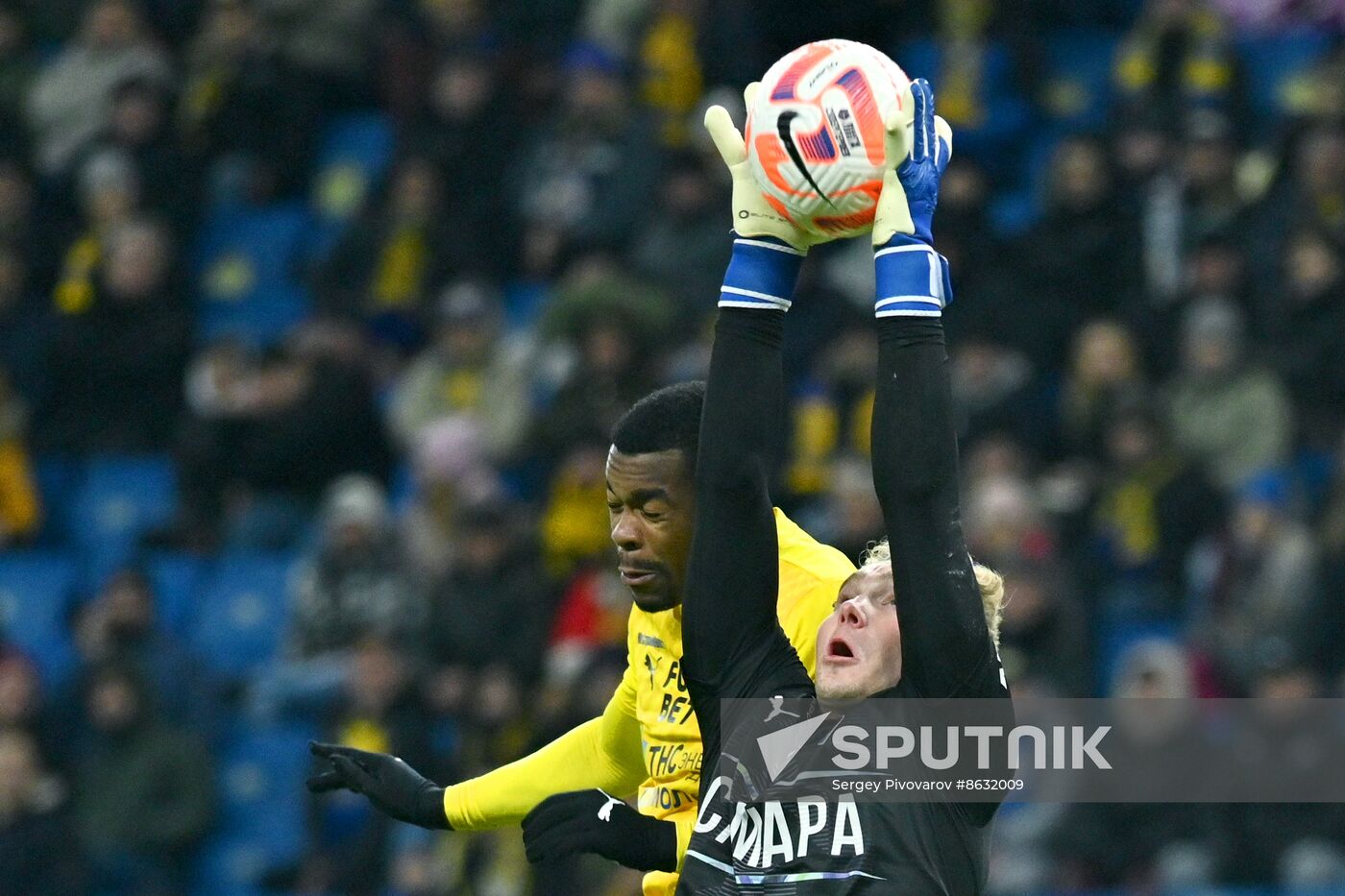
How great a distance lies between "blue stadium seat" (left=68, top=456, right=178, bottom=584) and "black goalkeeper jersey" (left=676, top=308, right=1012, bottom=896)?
7.30 m

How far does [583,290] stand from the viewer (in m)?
10.2

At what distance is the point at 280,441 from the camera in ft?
35.9

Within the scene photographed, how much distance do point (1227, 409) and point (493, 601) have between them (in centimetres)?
298

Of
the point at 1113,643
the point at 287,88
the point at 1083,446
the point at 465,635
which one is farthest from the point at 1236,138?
the point at 287,88

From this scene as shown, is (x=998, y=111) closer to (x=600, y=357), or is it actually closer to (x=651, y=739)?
(x=600, y=357)

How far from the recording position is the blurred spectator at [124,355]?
1150 centimetres

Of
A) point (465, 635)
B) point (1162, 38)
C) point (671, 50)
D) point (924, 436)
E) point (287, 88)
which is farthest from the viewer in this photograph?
point (287, 88)

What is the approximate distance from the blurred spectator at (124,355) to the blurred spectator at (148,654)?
4.50ft

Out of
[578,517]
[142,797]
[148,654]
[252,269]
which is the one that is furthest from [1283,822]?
[252,269]

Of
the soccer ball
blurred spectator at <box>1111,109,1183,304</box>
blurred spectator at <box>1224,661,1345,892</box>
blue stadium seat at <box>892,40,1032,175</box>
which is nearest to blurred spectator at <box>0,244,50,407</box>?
blue stadium seat at <box>892,40,1032,175</box>

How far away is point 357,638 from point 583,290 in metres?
1.77

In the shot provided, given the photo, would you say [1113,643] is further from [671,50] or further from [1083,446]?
[671,50]

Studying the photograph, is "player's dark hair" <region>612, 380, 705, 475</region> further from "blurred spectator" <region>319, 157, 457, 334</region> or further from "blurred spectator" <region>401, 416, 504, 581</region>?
"blurred spectator" <region>319, 157, 457, 334</region>

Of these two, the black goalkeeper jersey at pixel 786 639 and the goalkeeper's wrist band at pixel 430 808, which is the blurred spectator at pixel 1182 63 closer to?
the goalkeeper's wrist band at pixel 430 808
